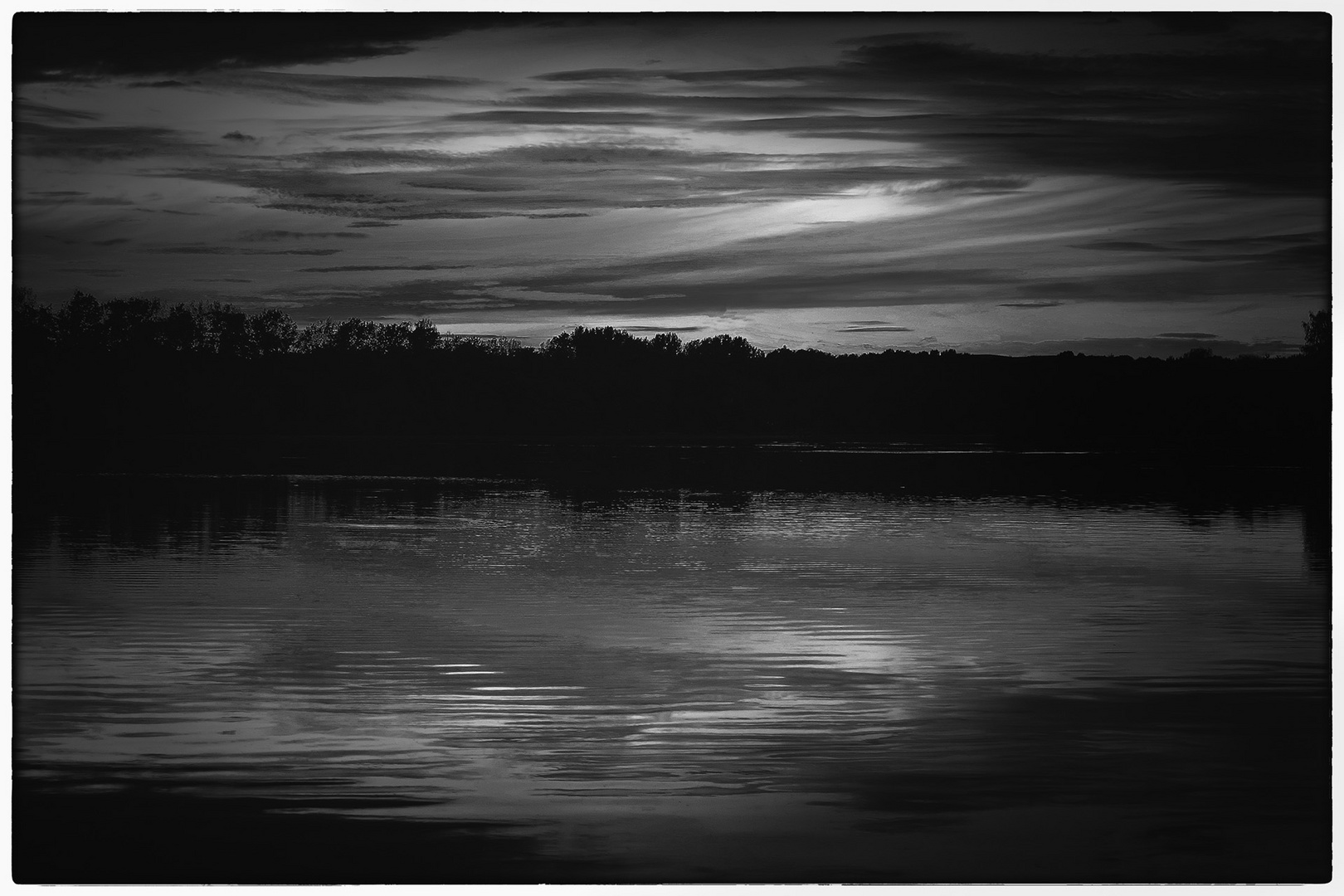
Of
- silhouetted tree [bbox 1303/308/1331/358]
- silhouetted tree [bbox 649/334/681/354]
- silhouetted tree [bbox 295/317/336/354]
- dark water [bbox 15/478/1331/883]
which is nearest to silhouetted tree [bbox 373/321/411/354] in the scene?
silhouetted tree [bbox 295/317/336/354]

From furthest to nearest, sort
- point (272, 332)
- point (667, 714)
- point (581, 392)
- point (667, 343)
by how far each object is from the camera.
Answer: point (581, 392) → point (667, 343) → point (272, 332) → point (667, 714)

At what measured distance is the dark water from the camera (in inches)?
195

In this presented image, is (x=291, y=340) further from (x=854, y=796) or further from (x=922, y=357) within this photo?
(x=854, y=796)

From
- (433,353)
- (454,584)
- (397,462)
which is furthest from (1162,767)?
(397,462)

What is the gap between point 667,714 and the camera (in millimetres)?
5684

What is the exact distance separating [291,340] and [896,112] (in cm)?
341

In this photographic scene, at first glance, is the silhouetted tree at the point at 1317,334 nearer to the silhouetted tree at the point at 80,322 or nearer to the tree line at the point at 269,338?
the tree line at the point at 269,338

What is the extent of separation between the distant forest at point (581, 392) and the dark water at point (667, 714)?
62 centimetres

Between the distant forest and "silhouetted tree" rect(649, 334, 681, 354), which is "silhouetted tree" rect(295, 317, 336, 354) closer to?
the distant forest

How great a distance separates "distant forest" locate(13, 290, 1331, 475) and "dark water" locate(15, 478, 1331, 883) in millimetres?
622

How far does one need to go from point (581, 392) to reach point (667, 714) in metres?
2.91

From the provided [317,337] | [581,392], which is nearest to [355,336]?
[317,337]

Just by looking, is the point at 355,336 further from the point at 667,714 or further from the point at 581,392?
the point at 667,714

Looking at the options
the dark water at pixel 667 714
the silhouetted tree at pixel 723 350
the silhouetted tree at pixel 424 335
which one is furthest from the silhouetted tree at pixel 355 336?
the silhouetted tree at pixel 723 350
